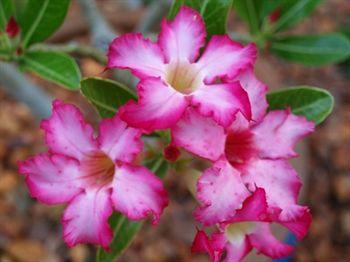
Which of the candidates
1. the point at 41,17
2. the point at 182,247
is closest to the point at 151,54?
the point at 41,17

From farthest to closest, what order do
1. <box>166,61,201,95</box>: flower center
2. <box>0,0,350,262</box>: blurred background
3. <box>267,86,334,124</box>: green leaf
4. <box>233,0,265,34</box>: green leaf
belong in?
<box>0,0,350,262</box>: blurred background < <box>233,0,265,34</box>: green leaf < <box>267,86,334,124</box>: green leaf < <box>166,61,201,95</box>: flower center

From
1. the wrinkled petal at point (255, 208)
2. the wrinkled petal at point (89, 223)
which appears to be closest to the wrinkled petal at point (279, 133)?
the wrinkled petal at point (255, 208)

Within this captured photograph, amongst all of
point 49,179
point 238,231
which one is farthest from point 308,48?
point 49,179

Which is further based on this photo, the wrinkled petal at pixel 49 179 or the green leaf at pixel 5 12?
the green leaf at pixel 5 12

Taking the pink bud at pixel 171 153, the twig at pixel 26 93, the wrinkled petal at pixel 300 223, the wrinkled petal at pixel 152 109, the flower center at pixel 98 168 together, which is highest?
the wrinkled petal at pixel 152 109

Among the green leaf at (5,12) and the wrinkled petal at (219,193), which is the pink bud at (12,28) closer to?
the green leaf at (5,12)

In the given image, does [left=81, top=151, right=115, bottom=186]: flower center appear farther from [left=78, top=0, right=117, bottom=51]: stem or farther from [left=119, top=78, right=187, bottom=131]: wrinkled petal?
[left=78, top=0, right=117, bottom=51]: stem

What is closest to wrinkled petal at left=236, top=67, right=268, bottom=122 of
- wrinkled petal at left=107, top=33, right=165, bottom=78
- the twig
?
wrinkled petal at left=107, top=33, right=165, bottom=78

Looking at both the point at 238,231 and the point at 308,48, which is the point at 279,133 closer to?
the point at 238,231
